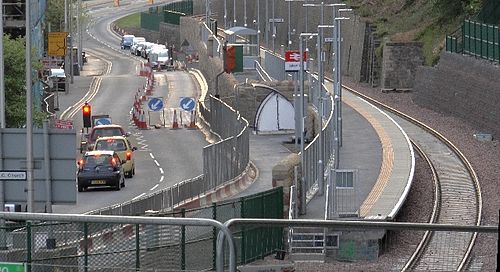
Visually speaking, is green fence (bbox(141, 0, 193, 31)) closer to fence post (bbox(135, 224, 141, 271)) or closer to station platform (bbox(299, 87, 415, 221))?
station platform (bbox(299, 87, 415, 221))

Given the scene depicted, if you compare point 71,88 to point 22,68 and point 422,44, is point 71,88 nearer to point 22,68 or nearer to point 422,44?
point 422,44

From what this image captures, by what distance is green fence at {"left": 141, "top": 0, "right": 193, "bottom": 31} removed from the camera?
141 meters

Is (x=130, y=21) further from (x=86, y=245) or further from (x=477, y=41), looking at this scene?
(x=86, y=245)

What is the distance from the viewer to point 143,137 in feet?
220

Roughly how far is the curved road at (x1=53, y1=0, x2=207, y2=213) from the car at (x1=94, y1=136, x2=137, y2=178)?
1.33ft

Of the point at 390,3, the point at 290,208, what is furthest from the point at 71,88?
the point at 290,208

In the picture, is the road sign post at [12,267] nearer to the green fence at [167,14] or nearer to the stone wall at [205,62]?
the stone wall at [205,62]

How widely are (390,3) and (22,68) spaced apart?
1681 inches

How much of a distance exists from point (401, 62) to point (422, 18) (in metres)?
7.89

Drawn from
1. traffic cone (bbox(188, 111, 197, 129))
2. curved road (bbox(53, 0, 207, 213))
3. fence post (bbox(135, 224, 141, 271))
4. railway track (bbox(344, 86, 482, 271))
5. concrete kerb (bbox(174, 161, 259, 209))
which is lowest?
curved road (bbox(53, 0, 207, 213))

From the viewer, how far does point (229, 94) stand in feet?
236

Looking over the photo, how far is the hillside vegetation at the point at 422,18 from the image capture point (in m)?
78.0

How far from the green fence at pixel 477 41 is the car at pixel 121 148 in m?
17.8

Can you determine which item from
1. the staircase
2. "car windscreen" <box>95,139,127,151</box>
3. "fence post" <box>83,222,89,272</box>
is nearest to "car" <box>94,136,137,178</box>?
"car windscreen" <box>95,139,127,151</box>
